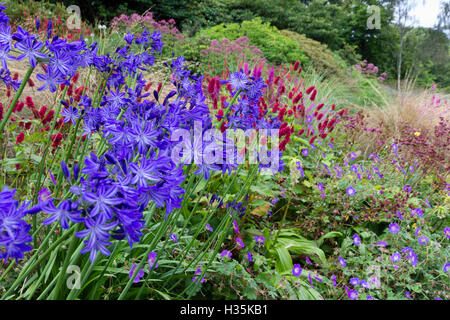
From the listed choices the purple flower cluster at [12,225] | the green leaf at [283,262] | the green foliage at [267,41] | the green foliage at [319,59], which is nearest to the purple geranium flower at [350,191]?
the green leaf at [283,262]

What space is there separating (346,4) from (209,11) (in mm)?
9431

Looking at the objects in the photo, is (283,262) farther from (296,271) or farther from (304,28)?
(304,28)

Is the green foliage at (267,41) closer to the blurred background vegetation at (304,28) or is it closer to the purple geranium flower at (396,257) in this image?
the blurred background vegetation at (304,28)

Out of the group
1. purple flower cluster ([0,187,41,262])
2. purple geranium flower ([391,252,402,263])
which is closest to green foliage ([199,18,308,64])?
purple geranium flower ([391,252,402,263])

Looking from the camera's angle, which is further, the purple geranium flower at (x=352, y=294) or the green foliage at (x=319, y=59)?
the green foliage at (x=319, y=59)

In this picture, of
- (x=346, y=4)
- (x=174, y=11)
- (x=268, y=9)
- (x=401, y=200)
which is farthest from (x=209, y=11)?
(x=401, y=200)

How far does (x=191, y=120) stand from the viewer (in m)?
1.07

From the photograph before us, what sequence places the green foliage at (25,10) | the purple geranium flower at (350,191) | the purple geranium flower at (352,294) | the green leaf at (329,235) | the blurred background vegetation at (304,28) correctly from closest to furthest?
the purple geranium flower at (352,294)
the green leaf at (329,235)
the purple geranium flower at (350,191)
the green foliage at (25,10)
the blurred background vegetation at (304,28)

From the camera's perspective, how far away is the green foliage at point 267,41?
31.3ft

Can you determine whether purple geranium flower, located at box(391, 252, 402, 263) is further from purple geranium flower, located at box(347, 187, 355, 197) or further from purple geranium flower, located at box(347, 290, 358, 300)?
purple geranium flower, located at box(347, 187, 355, 197)

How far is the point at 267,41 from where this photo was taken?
9.70 meters

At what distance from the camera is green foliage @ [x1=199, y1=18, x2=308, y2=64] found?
9.53m

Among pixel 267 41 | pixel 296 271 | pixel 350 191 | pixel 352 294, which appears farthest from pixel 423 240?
pixel 267 41
